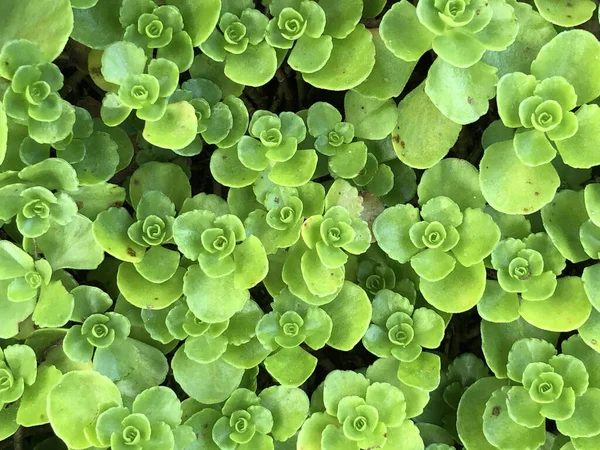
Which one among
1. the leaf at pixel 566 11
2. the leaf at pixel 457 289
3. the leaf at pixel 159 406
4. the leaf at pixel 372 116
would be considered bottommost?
the leaf at pixel 159 406

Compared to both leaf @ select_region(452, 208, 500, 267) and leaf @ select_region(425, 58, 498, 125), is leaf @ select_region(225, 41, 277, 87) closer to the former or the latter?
leaf @ select_region(425, 58, 498, 125)

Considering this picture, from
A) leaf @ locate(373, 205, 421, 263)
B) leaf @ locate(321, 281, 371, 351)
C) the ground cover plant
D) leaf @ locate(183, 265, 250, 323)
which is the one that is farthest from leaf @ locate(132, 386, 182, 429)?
leaf @ locate(373, 205, 421, 263)

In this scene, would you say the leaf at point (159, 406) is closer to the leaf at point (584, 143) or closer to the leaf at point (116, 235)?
the leaf at point (116, 235)

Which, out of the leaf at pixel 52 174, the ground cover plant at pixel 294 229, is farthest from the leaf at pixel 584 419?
the leaf at pixel 52 174

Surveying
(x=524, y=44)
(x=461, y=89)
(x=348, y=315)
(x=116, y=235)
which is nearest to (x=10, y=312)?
(x=116, y=235)

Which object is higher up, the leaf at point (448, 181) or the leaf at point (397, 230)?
the leaf at point (448, 181)

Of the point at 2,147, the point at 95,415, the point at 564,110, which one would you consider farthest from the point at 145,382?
the point at 564,110

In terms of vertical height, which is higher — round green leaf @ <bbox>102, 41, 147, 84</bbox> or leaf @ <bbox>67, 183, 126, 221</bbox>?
round green leaf @ <bbox>102, 41, 147, 84</bbox>

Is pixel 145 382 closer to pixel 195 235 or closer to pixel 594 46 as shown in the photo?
pixel 195 235
